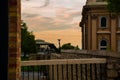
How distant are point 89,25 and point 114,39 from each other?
5.23 metres

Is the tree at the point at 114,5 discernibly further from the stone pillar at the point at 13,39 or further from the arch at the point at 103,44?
the arch at the point at 103,44

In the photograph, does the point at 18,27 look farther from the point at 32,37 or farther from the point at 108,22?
the point at 32,37

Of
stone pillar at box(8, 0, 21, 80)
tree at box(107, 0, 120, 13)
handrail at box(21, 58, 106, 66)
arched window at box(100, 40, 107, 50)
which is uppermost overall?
tree at box(107, 0, 120, 13)

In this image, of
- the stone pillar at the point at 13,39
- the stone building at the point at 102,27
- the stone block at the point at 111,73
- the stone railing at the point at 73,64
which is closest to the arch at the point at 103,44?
the stone building at the point at 102,27

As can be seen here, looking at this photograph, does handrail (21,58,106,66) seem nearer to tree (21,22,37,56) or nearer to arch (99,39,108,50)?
arch (99,39,108,50)

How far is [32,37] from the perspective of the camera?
106 m

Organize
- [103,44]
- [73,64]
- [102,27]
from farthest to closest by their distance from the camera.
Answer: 1. [103,44]
2. [102,27]
3. [73,64]

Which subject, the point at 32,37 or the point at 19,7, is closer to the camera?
the point at 19,7

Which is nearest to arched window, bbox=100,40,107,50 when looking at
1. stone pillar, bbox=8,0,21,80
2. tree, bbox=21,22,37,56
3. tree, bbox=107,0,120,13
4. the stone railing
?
tree, bbox=21,22,37,56

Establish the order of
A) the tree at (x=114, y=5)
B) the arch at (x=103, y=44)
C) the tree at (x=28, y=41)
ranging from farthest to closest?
1. the tree at (x=28, y=41)
2. the arch at (x=103, y=44)
3. the tree at (x=114, y=5)
